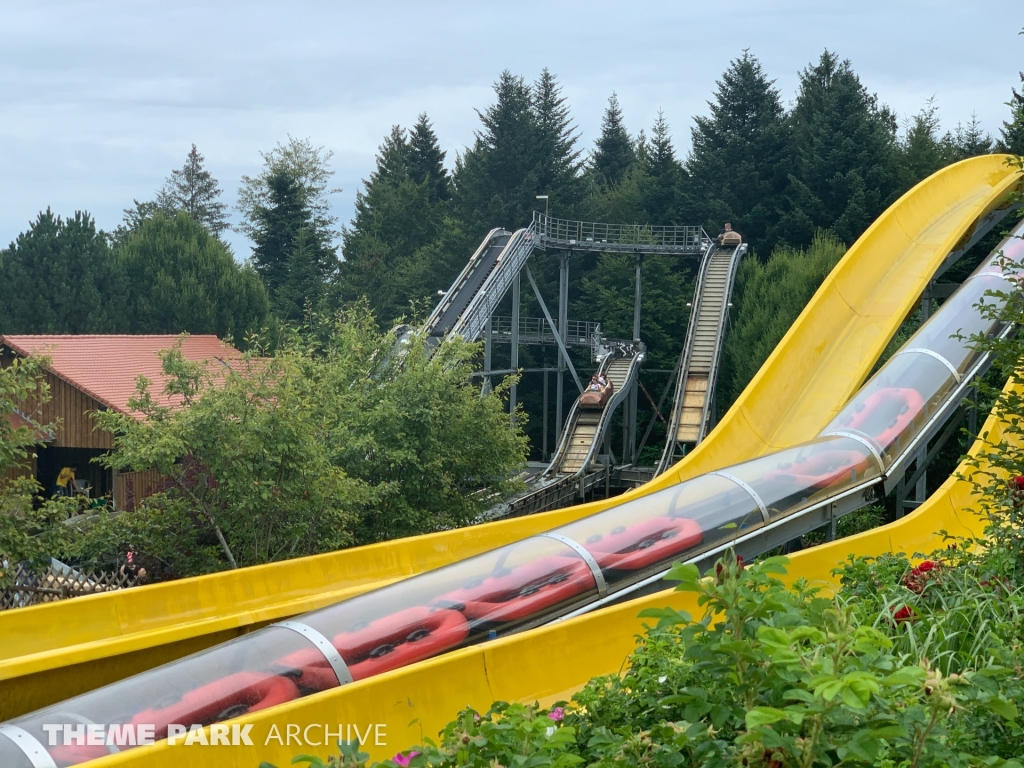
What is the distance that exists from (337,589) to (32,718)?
3.50 meters

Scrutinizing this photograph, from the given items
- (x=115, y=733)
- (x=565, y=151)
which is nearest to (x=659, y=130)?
(x=565, y=151)

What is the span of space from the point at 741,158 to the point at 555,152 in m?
8.42

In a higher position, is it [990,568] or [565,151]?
[565,151]

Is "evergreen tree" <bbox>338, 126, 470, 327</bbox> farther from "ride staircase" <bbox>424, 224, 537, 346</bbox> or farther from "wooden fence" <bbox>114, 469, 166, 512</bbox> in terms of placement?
"wooden fence" <bbox>114, 469, 166, 512</bbox>

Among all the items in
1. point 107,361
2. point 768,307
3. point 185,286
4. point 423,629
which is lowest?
point 423,629

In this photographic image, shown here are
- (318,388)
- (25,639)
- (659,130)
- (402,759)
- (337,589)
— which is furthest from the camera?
(659,130)

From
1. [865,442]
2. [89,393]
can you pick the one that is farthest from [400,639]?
[89,393]

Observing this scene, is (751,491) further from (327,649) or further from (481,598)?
(327,649)

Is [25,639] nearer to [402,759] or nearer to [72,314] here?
[402,759]

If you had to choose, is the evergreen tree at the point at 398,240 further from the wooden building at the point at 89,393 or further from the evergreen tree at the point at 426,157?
the wooden building at the point at 89,393

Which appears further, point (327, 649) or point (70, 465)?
point (70, 465)

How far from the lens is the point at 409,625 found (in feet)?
18.1

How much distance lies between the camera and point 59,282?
31.4 meters

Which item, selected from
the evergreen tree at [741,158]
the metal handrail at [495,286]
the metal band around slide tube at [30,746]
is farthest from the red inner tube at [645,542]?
the evergreen tree at [741,158]
